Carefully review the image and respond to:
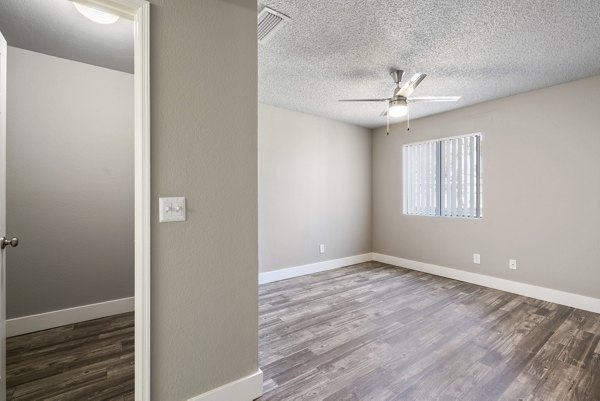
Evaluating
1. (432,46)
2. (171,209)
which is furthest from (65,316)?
(432,46)

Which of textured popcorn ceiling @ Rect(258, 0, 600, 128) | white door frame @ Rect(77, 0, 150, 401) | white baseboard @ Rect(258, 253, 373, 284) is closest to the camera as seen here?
white door frame @ Rect(77, 0, 150, 401)

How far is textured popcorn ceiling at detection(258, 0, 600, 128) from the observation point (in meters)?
1.90

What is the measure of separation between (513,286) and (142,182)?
4307mm

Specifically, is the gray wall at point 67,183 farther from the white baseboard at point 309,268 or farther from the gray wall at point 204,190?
the gray wall at point 204,190

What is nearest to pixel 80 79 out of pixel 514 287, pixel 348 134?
pixel 348 134

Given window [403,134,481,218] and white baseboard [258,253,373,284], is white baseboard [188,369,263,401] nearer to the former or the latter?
white baseboard [258,253,373,284]

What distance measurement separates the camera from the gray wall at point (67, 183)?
2.46 meters

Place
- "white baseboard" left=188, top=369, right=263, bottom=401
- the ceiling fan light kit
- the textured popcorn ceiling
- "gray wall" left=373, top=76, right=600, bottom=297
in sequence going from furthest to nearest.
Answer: "gray wall" left=373, top=76, right=600, bottom=297 < the ceiling fan light kit < the textured popcorn ceiling < "white baseboard" left=188, top=369, right=263, bottom=401

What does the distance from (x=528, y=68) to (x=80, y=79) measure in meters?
4.48

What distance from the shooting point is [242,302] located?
167 centimetres

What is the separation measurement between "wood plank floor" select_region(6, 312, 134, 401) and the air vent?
2.70 metres

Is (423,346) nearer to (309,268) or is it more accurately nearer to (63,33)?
(309,268)

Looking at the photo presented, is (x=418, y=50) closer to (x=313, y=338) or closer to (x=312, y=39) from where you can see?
(x=312, y=39)

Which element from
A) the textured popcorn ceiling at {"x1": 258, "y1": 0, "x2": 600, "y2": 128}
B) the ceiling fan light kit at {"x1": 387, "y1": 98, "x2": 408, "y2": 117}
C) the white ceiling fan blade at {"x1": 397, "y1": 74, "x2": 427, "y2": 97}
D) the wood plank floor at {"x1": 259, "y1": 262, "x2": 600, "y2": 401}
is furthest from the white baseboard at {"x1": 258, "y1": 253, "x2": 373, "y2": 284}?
the white ceiling fan blade at {"x1": 397, "y1": 74, "x2": 427, "y2": 97}
